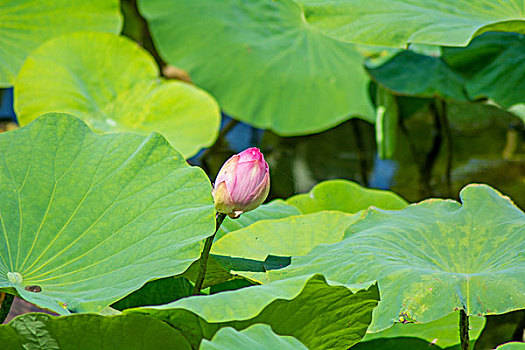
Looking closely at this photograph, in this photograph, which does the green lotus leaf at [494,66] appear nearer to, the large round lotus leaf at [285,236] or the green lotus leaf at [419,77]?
the green lotus leaf at [419,77]

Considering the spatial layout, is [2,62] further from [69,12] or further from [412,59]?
[412,59]

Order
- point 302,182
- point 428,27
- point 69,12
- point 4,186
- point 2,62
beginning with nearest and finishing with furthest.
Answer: point 4,186 < point 428,27 < point 2,62 < point 69,12 < point 302,182

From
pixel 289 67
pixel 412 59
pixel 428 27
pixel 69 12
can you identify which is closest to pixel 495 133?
pixel 412 59

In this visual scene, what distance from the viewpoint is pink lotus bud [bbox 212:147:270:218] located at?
2.47ft

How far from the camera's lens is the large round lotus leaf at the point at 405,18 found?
1.10m

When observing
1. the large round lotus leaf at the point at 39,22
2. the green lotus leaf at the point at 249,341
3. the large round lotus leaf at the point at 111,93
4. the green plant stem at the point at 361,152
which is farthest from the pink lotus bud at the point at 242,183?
the green plant stem at the point at 361,152

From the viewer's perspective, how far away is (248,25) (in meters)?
1.72

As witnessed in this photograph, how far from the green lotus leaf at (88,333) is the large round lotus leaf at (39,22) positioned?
1.11 meters

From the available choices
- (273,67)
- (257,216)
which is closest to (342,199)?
(257,216)

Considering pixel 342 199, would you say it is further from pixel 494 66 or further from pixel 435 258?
pixel 494 66

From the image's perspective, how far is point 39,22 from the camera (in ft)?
5.36

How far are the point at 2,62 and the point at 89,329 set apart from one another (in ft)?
3.84

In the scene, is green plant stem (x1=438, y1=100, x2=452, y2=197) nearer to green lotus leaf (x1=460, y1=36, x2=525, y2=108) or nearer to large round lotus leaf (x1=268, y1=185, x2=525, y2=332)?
green lotus leaf (x1=460, y1=36, x2=525, y2=108)

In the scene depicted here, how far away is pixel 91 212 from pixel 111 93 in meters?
0.85
